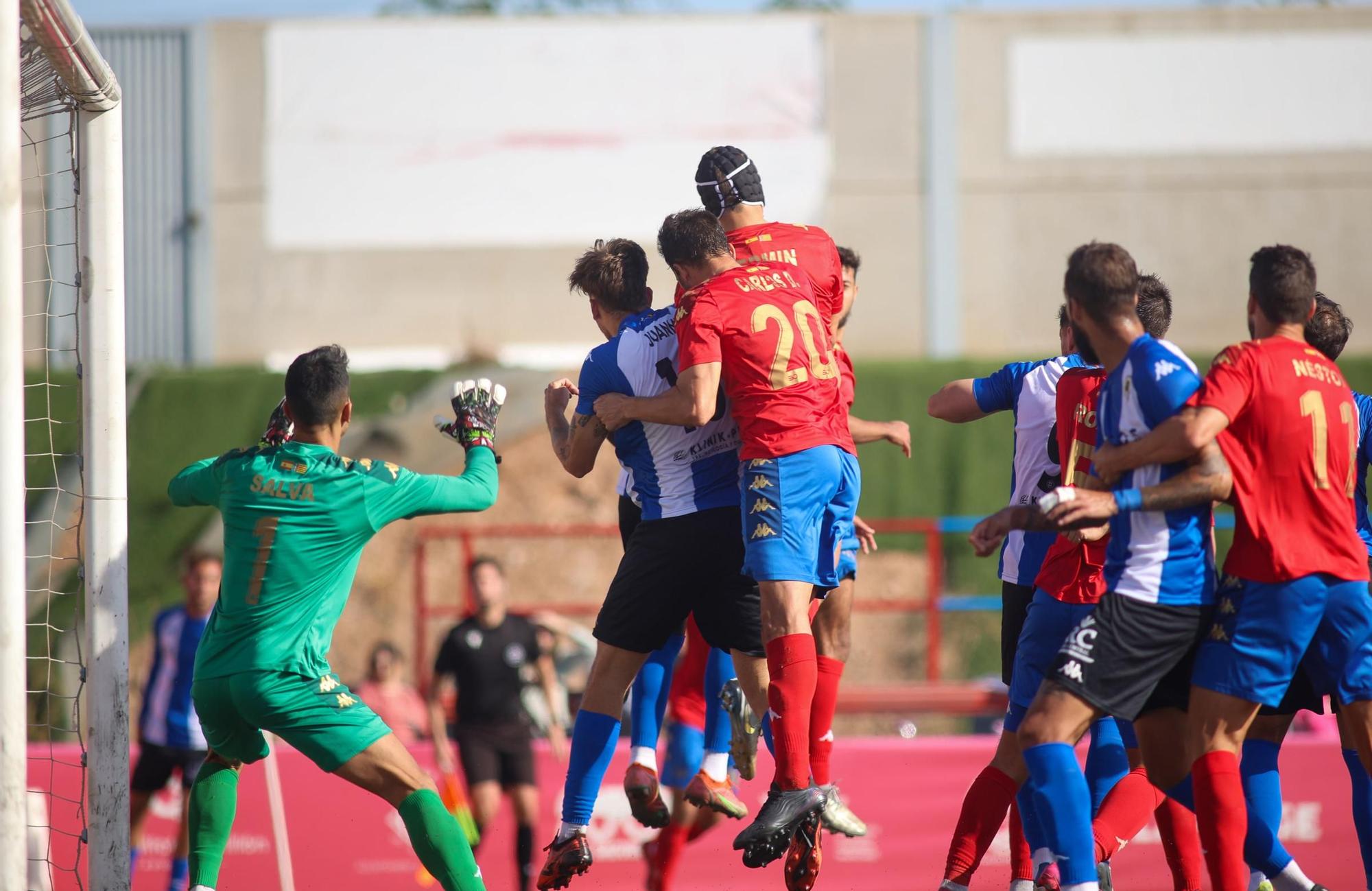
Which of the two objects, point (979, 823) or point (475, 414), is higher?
point (475, 414)

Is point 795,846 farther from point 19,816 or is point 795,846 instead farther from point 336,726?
point 19,816

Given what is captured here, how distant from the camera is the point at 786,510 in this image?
5.09 meters

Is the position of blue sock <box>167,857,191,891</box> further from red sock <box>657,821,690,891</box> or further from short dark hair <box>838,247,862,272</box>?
short dark hair <box>838,247,862,272</box>

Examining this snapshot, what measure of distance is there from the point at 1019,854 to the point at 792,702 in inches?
50.2

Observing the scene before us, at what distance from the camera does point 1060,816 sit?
452 centimetres

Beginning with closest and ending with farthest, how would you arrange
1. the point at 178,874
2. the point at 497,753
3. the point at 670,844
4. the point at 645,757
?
the point at 645,757, the point at 670,844, the point at 178,874, the point at 497,753

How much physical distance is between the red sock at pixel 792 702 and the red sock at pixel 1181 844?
145 cm

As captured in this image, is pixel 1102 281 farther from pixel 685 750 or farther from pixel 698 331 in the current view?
pixel 685 750

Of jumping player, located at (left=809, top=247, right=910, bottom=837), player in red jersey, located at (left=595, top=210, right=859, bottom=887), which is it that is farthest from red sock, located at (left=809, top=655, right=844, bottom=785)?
player in red jersey, located at (left=595, top=210, right=859, bottom=887)

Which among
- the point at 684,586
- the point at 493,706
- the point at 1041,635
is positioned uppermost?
the point at 684,586

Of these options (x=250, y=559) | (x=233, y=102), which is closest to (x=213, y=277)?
(x=233, y=102)

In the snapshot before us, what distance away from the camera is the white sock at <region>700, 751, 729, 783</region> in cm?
632

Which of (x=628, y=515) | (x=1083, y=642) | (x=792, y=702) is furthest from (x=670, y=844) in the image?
(x=1083, y=642)

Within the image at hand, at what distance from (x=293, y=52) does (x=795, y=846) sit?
17.3m
